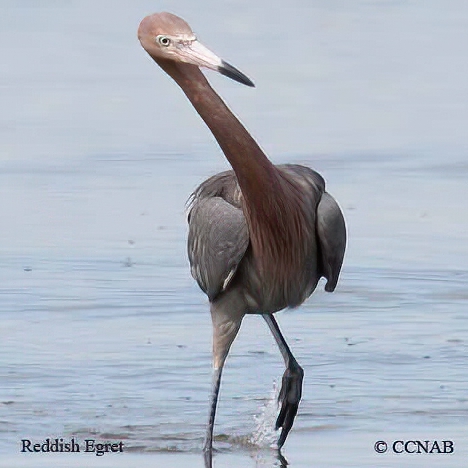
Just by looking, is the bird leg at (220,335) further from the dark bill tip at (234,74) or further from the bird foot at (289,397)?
the dark bill tip at (234,74)

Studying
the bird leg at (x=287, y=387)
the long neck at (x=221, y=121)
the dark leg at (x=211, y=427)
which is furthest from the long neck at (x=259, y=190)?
the dark leg at (x=211, y=427)

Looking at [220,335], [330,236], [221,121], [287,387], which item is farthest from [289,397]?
[221,121]

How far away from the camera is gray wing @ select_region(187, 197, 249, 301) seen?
850 centimetres

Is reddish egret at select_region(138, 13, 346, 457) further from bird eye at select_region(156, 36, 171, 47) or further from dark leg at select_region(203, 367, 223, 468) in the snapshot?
bird eye at select_region(156, 36, 171, 47)

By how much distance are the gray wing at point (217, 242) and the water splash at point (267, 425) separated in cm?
69

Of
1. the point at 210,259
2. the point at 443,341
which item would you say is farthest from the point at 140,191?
the point at 210,259

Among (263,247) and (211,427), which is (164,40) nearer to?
(263,247)

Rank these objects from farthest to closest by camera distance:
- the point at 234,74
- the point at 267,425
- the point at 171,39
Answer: the point at 267,425 → the point at 171,39 → the point at 234,74

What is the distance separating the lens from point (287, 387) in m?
9.04

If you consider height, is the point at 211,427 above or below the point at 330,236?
below

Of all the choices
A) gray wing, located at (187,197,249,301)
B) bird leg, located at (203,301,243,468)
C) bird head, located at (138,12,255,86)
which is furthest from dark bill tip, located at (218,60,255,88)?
bird leg, located at (203,301,243,468)

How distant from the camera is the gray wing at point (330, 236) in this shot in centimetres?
866

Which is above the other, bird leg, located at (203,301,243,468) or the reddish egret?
the reddish egret

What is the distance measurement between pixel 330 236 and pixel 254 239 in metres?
0.38
